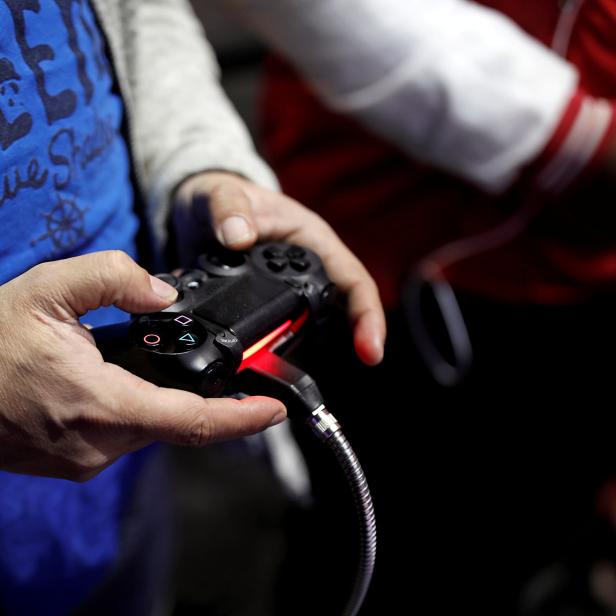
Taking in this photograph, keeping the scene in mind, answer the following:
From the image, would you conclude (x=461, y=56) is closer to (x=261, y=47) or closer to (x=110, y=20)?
(x=110, y=20)

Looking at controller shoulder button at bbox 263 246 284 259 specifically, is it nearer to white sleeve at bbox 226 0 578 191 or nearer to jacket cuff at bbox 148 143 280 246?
jacket cuff at bbox 148 143 280 246

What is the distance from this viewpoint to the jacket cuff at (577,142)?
0.72m

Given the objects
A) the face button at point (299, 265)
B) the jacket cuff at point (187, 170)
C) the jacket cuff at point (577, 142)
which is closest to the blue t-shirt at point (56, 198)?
the jacket cuff at point (187, 170)

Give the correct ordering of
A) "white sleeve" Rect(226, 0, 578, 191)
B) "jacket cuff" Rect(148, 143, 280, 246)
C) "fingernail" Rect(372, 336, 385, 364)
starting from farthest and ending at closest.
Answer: "white sleeve" Rect(226, 0, 578, 191) → "jacket cuff" Rect(148, 143, 280, 246) → "fingernail" Rect(372, 336, 385, 364)

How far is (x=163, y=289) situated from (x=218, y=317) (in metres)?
0.04

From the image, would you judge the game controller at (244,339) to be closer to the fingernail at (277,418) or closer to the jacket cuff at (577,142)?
the fingernail at (277,418)

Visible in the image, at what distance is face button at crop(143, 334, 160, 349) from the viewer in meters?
0.40

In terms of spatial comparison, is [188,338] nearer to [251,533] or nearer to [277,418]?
[277,418]

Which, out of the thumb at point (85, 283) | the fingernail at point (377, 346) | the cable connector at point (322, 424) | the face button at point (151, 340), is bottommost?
the fingernail at point (377, 346)

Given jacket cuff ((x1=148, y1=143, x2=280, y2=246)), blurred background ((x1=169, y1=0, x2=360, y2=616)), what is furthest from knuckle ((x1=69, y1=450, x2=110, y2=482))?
blurred background ((x1=169, y1=0, x2=360, y2=616))

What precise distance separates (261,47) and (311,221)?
4.44 ft

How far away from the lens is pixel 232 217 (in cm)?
50

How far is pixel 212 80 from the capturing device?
Result: 70 cm

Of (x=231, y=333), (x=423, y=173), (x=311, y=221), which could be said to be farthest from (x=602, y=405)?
(x=231, y=333)
